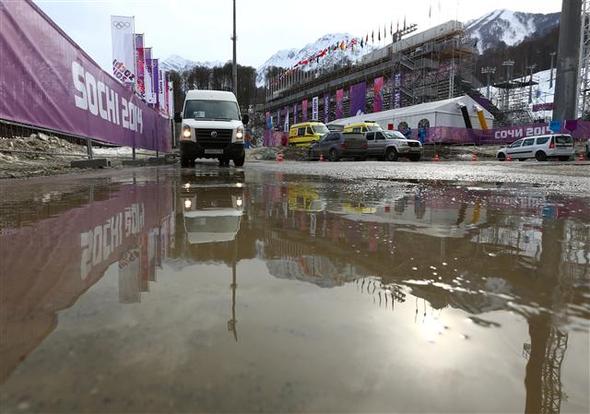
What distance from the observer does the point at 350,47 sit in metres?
62.3

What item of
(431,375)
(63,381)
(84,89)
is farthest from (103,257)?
(84,89)

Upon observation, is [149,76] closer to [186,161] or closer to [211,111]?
[211,111]

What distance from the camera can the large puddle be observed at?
1044mm

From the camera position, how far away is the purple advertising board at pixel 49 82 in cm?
709

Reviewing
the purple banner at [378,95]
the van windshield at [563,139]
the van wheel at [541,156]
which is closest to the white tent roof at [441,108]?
the purple banner at [378,95]

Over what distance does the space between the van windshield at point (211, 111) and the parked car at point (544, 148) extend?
15576mm

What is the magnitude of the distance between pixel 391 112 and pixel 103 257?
3691cm

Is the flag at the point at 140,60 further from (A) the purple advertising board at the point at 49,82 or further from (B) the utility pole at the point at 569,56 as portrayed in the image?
(B) the utility pole at the point at 569,56

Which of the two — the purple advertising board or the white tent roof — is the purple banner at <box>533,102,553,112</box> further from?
the purple advertising board

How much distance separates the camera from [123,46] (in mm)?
19984

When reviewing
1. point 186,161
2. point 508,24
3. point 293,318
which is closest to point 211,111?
point 186,161

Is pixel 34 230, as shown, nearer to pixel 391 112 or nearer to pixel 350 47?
pixel 391 112

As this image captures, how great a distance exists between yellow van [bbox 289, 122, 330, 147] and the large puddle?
2458 centimetres

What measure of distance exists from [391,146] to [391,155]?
0.42 m
